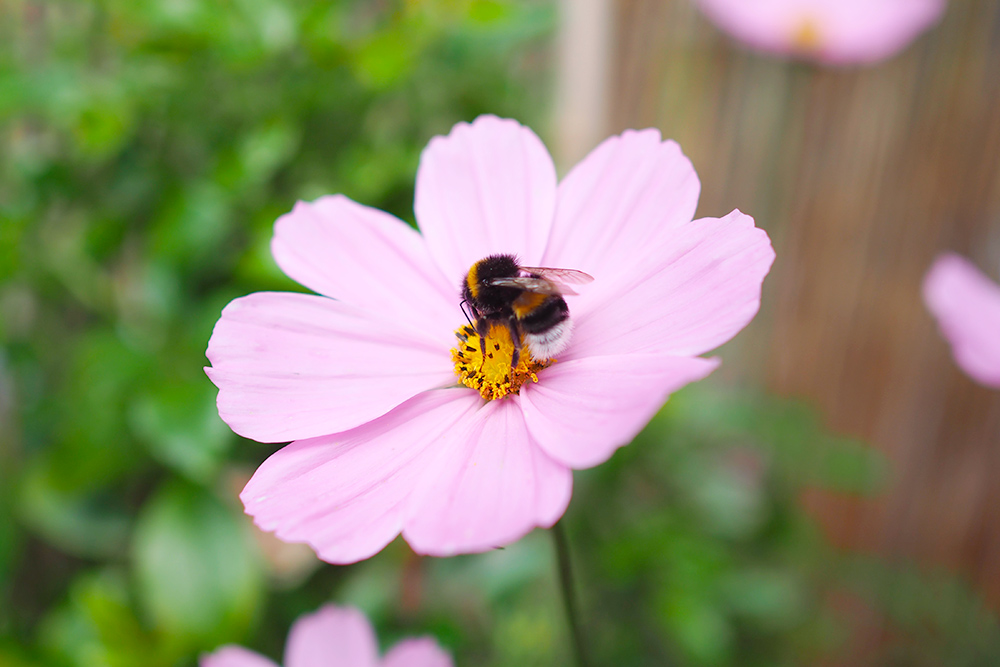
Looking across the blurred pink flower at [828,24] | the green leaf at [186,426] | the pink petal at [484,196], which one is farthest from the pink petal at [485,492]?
the blurred pink flower at [828,24]

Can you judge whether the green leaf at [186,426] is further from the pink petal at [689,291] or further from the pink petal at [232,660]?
the pink petal at [689,291]

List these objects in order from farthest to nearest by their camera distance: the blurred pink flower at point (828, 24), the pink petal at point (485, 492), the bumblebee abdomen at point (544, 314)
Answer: the blurred pink flower at point (828, 24)
the bumblebee abdomen at point (544, 314)
the pink petal at point (485, 492)

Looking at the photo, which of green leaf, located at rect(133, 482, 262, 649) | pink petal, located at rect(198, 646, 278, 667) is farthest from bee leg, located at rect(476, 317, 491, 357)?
green leaf, located at rect(133, 482, 262, 649)

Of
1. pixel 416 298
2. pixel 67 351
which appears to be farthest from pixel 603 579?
pixel 67 351

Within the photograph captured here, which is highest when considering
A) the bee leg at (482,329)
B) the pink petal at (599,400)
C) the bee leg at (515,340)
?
the bee leg at (482,329)

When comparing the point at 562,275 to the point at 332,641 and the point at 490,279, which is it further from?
the point at 332,641

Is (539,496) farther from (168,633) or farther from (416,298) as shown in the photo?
(168,633)
